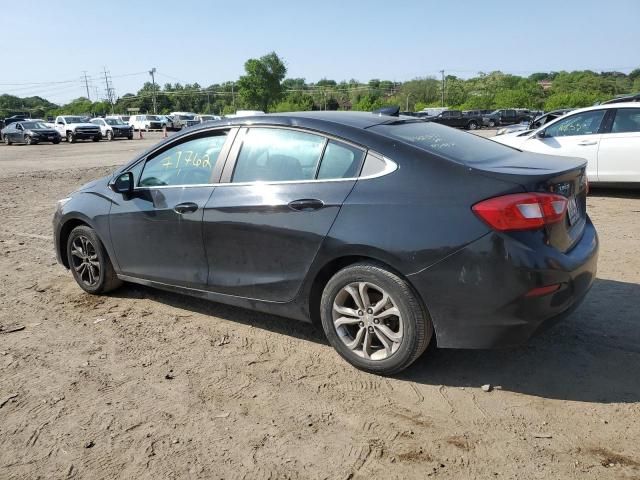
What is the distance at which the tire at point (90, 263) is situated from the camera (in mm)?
4918

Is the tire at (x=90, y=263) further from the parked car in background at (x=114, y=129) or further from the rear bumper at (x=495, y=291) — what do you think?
the parked car in background at (x=114, y=129)

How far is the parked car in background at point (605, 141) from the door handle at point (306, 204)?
664 cm

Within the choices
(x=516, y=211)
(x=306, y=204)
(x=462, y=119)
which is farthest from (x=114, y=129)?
(x=516, y=211)

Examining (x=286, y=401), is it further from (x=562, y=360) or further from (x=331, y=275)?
(x=562, y=360)

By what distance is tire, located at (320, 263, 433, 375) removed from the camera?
321cm

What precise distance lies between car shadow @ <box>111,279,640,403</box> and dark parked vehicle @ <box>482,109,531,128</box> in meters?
44.2

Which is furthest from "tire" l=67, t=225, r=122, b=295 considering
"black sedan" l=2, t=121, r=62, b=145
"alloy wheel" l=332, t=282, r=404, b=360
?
"black sedan" l=2, t=121, r=62, b=145

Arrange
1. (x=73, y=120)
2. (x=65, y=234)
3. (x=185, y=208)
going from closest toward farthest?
(x=185, y=208) < (x=65, y=234) < (x=73, y=120)

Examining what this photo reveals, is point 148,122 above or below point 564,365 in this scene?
below

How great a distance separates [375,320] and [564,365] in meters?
1.26

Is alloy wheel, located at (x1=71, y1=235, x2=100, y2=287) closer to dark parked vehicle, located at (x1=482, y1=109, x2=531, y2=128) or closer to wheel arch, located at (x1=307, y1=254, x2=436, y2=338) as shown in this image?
wheel arch, located at (x1=307, y1=254, x2=436, y2=338)

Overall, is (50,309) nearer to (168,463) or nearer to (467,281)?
(168,463)

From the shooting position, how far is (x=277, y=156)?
3818mm

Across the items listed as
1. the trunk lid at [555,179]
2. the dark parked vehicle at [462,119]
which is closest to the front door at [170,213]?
the trunk lid at [555,179]
